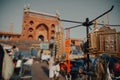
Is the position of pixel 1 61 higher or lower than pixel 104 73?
higher

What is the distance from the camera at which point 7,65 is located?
10.4 ft

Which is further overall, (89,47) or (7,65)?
(89,47)

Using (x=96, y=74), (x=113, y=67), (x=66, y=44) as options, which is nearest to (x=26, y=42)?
(x=66, y=44)

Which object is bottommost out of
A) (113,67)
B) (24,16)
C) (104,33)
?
(113,67)

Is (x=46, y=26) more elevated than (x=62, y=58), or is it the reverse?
(x=46, y=26)

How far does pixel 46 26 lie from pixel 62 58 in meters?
27.6

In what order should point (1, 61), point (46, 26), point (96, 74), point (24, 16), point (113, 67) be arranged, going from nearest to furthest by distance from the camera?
point (1, 61)
point (96, 74)
point (113, 67)
point (24, 16)
point (46, 26)

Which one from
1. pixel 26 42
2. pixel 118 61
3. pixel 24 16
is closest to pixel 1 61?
pixel 118 61

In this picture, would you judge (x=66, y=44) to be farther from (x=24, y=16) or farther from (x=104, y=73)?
(x=24, y=16)

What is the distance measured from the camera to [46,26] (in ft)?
119

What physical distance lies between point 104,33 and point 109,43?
1.48 feet

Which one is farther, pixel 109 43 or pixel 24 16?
pixel 24 16

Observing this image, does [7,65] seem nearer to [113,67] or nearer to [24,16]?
[113,67]

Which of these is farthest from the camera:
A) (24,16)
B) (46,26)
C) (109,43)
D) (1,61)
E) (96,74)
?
(46,26)
